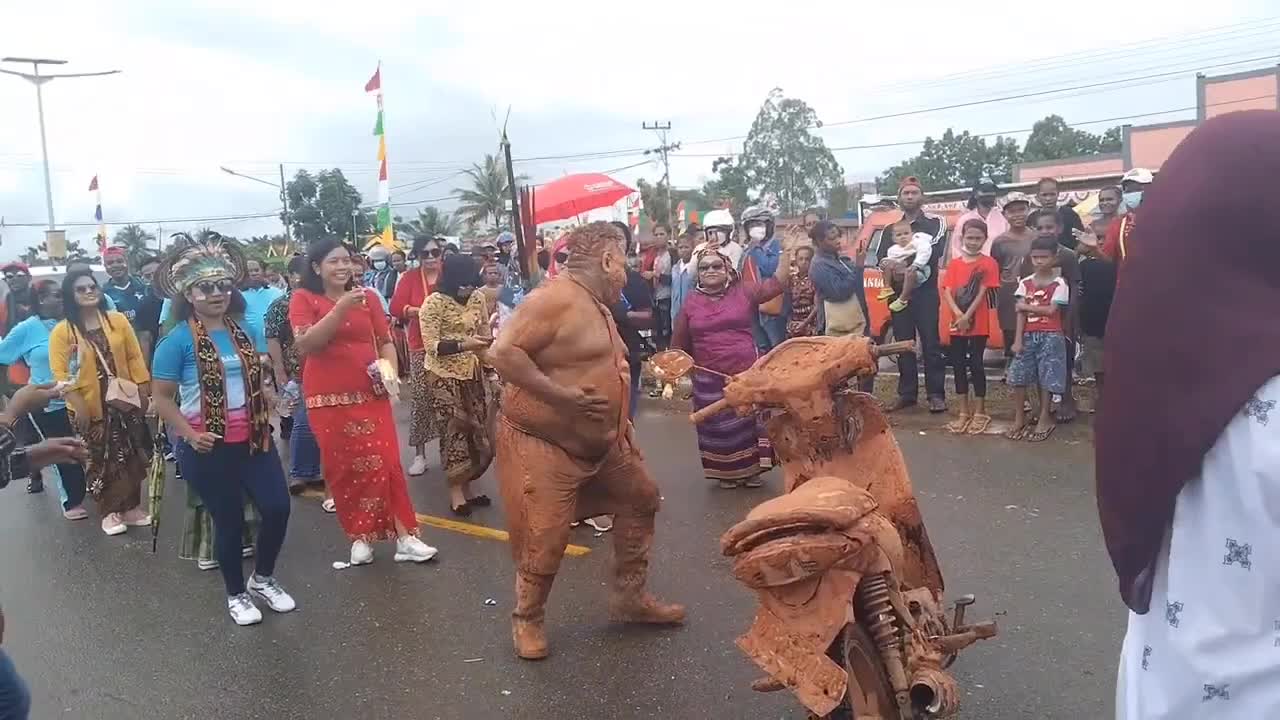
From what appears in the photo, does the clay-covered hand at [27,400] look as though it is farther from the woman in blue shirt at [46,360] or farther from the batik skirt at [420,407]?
the woman in blue shirt at [46,360]

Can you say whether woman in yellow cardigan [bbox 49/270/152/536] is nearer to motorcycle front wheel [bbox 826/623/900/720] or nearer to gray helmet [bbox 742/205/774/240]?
gray helmet [bbox 742/205/774/240]

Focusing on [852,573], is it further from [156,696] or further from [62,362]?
[62,362]

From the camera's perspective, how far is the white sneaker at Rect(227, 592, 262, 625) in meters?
4.79

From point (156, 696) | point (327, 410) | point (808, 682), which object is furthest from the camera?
point (327, 410)

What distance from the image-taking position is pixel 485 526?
625 centimetres

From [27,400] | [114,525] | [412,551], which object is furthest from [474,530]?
[27,400]

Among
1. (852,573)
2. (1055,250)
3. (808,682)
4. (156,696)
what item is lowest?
(156,696)

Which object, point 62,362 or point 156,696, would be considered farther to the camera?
point 62,362

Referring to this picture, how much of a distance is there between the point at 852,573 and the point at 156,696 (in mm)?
3206

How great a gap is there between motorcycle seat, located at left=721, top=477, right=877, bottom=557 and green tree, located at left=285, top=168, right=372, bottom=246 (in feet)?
131

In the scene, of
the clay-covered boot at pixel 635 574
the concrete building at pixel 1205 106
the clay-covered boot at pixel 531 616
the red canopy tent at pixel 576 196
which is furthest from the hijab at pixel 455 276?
the concrete building at pixel 1205 106

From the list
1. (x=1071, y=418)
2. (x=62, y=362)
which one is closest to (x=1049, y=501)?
(x=1071, y=418)

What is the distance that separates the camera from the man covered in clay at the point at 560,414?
3.89 m

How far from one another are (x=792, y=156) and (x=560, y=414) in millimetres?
49341
